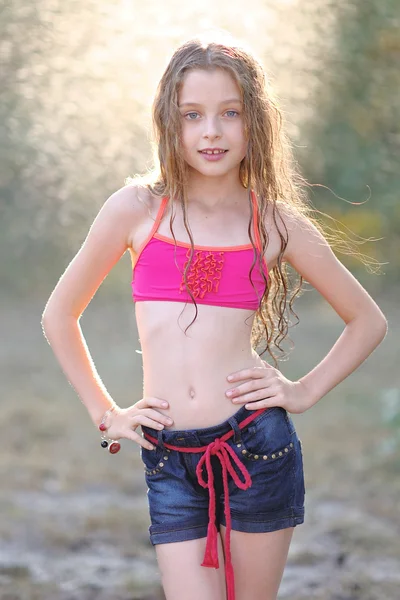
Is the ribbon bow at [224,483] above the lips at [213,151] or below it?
below

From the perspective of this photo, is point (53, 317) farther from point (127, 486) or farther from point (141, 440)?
point (127, 486)

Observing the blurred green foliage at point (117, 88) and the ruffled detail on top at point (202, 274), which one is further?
the blurred green foliage at point (117, 88)

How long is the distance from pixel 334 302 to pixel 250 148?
0.38 m

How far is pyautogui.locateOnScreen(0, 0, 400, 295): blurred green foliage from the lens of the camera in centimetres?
299

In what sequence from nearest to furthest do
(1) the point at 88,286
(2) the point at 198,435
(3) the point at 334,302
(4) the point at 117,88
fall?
1. (2) the point at 198,435
2. (1) the point at 88,286
3. (3) the point at 334,302
4. (4) the point at 117,88

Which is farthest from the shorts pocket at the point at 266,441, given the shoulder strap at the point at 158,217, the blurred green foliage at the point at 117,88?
the blurred green foliage at the point at 117,88

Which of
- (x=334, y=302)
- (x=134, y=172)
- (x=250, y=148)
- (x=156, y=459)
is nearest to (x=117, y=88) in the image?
(x=134, y=172)

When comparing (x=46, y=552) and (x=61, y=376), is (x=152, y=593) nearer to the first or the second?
(x=46, y=552)

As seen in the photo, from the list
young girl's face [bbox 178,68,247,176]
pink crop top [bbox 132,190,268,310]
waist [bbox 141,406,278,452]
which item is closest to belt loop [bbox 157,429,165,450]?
waist [bbox 141,406,278,452]

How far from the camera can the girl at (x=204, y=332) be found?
6.79 feet

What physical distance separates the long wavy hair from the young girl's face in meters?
0.01

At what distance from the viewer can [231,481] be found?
6.89 feet

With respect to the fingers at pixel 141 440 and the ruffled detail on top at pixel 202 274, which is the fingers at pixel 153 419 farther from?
the ruffled detail on top at pixel 202 274

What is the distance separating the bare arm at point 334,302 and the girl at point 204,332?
0.08 feet
